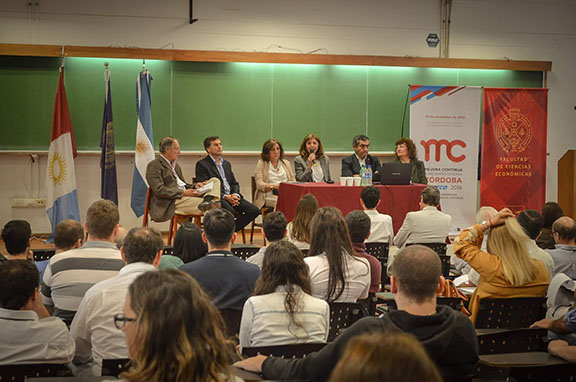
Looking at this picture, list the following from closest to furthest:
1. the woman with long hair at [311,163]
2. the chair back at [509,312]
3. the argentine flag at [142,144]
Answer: the chair back at [509,312]
the argentine flag at [142,144]
the woman with long hair at [311,163]

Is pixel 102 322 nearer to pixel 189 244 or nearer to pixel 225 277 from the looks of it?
pixel 225 277

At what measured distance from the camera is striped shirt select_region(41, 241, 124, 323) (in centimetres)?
305

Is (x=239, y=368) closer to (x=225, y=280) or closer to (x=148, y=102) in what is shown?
(x=225, y=280)

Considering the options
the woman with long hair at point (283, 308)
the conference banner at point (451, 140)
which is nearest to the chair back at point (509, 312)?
the woman with long hair at point (283, 308)

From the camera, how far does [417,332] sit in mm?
2055

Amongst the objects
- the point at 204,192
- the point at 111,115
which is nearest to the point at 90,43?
the point at 111,115

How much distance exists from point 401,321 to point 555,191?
8902mm

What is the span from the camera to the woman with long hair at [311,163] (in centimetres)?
789

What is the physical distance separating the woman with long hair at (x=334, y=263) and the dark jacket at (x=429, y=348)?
1.31 metres

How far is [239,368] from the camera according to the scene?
211 cm

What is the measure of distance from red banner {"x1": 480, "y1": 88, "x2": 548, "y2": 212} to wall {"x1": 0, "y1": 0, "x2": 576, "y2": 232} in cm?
64

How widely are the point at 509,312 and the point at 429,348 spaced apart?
1.36m

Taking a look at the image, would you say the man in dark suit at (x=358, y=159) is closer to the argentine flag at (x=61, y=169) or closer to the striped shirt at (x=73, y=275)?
the argentine flag at (x=61, y=169)

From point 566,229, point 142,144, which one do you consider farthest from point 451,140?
point 566,229
